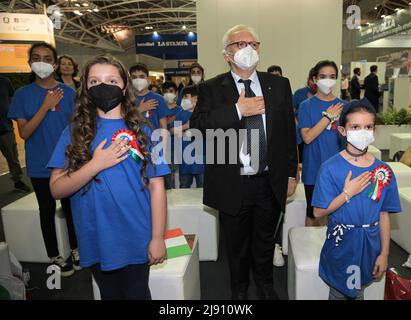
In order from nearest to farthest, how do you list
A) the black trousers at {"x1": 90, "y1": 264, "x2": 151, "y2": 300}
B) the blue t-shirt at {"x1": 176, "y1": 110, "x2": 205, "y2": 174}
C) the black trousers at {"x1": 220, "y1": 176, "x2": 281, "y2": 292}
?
the black trousers at {"x1": 90, "y1": 264, "x2": 151, "y2": 300} → the black trousers at {"x1": 220, "y1": 176, "x2": 281, "y2": 292} → the blue t-shirt at {"x1": 176, "y1": 110, "x2": 205, "y2": 174}

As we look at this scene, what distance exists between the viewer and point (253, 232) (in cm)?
213

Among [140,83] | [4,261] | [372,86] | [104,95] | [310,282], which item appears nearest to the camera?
[104,95]

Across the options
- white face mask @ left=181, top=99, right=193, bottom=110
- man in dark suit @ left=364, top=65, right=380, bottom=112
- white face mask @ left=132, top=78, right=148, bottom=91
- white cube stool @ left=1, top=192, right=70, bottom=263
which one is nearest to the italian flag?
white cube stool @ left=1, top=192, right=70, bottom=263

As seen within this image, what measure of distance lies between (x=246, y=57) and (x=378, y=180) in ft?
2.95

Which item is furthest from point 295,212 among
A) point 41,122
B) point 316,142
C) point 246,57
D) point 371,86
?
point 371,86

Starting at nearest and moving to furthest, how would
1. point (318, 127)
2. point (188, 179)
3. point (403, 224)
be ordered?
point (318, 127) < point (403, 224) < point (188, 179)

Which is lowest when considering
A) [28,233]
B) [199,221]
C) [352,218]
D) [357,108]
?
[28,233]

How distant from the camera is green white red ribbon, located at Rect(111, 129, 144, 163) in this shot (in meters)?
1.35

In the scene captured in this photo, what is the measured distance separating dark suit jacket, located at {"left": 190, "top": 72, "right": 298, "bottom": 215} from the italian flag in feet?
1.16

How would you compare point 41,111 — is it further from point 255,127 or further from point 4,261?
point 255,127

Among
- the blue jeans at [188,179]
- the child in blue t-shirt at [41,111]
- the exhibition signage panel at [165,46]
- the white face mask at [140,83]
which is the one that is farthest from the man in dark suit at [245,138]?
the exhibition signage panel at [165,46]

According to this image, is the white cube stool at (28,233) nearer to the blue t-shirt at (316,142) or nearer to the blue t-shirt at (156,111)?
the blue t-shirt at (156,111)

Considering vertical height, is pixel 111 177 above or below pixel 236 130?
below

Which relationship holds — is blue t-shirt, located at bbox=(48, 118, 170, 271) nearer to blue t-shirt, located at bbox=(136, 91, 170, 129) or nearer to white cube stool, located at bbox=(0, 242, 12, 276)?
white cube stool, located at bbox=(0, 242, 12, 276)
